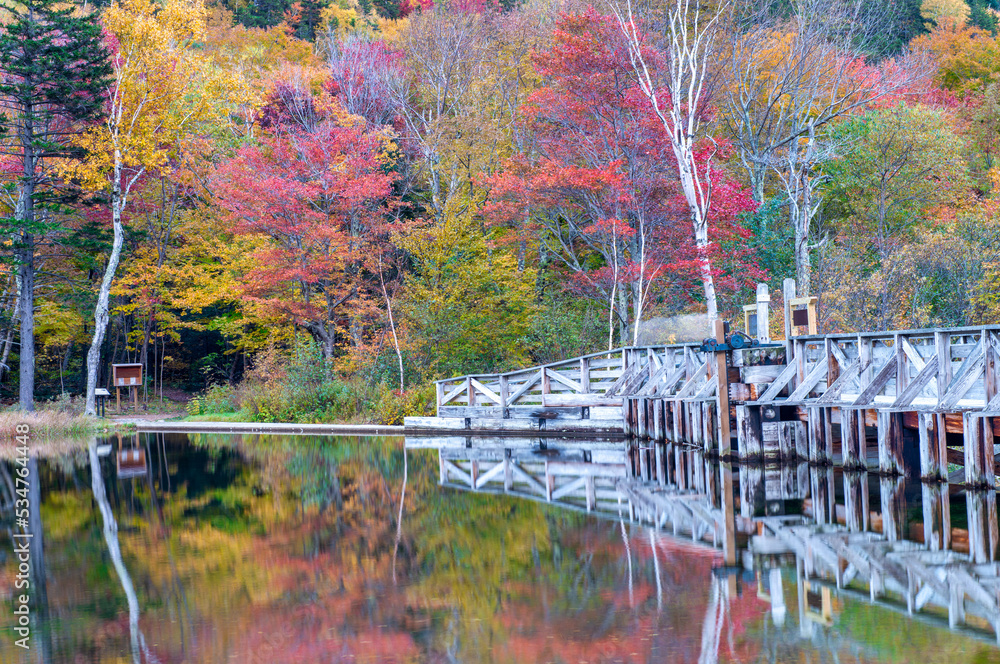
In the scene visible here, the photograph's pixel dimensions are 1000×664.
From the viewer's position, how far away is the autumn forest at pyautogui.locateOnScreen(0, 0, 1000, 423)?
25547mm

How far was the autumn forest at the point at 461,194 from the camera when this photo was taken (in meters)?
25.5

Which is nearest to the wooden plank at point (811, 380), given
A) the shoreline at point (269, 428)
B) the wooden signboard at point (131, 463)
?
the shoreline at point (269, 428)

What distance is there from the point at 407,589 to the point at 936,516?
645 centimetres

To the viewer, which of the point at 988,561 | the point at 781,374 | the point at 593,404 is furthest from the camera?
the point at 593,404

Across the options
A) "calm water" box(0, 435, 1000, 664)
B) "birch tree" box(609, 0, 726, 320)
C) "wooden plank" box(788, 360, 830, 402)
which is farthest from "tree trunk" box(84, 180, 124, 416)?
"wooden plank" box(788, 360, 830, 402)

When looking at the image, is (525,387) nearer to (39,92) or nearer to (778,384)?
(778,384)

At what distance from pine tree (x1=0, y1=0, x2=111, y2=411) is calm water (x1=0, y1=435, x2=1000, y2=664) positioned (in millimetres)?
15908

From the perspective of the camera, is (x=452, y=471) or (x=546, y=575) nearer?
(x=546, y=575)

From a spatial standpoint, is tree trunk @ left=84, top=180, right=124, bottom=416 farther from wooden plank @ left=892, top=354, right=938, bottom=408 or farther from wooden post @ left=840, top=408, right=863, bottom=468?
wooden plank @ left=892, top=354, right=938, bottom=408

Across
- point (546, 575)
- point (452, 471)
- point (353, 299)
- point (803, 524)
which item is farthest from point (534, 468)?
point (353, 299)

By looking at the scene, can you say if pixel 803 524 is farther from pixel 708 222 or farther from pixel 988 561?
pixel 708 222

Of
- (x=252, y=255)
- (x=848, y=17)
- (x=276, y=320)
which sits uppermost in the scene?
(x=848, y=17)

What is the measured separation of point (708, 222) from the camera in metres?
26.3

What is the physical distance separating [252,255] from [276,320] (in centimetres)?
301
